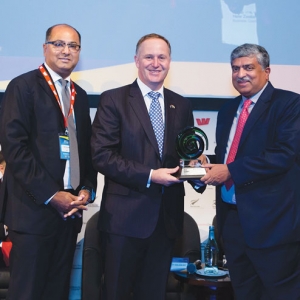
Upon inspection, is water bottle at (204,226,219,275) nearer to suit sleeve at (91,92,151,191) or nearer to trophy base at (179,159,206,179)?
trophy base at (179,159,206,179)

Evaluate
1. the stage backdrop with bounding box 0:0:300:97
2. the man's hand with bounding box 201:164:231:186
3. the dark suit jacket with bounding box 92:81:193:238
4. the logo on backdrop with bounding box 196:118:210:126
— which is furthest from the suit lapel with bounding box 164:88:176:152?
the logo on backdrop with bounding box 196:118:210:126

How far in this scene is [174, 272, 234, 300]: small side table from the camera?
13.0 feet

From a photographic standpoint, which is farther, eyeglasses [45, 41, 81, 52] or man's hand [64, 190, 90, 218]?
eyeglasses [45, 41, 81, 52]

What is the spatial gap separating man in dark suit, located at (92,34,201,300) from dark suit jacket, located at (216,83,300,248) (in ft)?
1.36

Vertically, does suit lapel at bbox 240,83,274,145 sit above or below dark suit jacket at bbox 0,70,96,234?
above

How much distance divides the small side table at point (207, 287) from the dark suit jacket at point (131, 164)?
3.16ft

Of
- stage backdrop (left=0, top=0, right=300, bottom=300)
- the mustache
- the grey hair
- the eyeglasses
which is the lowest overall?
the mustache

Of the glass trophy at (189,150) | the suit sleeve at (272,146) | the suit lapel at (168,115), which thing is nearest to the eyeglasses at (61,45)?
the suit lapel at (168,115)

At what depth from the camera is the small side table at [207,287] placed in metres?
3.96

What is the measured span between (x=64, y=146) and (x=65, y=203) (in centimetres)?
35

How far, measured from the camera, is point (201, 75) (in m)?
4.64

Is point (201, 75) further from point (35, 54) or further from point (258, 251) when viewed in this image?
point (258, 251)

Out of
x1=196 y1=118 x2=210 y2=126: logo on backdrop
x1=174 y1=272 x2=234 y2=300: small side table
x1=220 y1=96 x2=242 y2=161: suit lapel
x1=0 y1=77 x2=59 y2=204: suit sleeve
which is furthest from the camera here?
x1=196 y1=118 x2=210 y2=126: logo on backdrop

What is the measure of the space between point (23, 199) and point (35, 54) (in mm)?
1850
